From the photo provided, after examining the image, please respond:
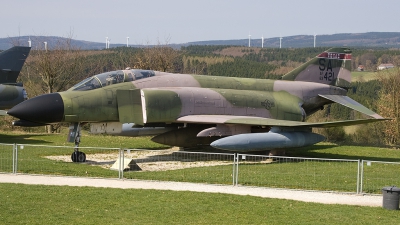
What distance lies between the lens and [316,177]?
1647 cm

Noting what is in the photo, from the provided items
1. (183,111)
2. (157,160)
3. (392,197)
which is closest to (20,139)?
(157,160)

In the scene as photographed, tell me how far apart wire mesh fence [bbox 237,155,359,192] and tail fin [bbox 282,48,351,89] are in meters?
6.88

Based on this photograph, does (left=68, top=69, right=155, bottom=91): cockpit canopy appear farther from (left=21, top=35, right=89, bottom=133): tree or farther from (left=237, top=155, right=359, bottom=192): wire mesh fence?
(left=21, top=35, right=89, bottom=133): tree

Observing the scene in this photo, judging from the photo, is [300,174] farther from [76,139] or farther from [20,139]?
[20,139]

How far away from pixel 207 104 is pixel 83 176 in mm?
6893

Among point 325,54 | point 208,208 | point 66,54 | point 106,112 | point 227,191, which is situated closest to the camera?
point 208,208

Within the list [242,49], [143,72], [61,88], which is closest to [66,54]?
[61,88]

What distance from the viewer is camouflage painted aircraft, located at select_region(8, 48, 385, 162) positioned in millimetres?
19703

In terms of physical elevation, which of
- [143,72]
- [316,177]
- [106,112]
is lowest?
[316,177]

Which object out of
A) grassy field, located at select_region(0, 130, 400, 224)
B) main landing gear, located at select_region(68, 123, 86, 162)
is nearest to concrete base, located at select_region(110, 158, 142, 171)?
main landing gear, located at select_region(68, 123, 86, 162)

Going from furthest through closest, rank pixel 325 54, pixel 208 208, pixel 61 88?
1. pixel 61 88
2. pixel 325 54
3. pixel 208 208

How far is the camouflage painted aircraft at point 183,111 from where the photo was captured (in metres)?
19.7

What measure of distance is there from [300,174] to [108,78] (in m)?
8.11

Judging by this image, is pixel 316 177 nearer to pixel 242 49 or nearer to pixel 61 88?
pixel 61 88
